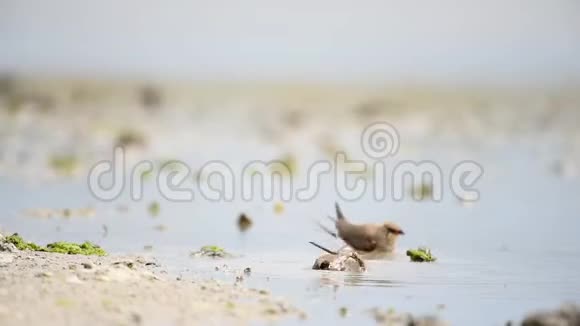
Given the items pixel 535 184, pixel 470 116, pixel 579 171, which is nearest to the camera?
pixel 535 184

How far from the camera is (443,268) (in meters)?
9.09

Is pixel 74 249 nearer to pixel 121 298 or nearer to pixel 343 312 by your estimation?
pixel 121 298

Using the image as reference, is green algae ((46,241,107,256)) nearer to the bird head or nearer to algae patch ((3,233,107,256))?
algae patch ((3,233,107,256))

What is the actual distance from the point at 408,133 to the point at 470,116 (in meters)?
1.97

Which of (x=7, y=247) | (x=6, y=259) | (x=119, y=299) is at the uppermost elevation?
(x=7, y=247)

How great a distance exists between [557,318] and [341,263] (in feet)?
9.05

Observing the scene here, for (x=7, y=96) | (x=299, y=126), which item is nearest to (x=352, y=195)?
(x=299, y=126)

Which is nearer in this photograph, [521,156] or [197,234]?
[197,234]

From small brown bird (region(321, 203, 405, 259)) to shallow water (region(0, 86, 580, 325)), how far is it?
13.1 inches

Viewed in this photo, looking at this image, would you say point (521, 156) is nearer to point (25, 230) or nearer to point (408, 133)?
point (408, 133)

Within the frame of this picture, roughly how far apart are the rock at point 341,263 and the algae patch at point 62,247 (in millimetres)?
1781

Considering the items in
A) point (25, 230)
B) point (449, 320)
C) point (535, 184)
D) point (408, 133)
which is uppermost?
point (408, 133)

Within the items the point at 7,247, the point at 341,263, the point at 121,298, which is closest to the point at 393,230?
the point at 341,263

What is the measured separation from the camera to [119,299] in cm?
691
